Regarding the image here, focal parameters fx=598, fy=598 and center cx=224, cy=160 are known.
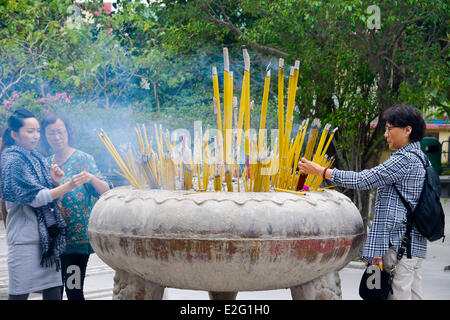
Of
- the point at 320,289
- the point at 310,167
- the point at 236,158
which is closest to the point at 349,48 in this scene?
the point at 310,167

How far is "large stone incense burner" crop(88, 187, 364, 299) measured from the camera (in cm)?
214

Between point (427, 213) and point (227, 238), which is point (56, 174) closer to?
point (227, 238)

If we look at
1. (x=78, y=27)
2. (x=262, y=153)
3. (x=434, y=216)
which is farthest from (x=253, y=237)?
(x=78, y=27)

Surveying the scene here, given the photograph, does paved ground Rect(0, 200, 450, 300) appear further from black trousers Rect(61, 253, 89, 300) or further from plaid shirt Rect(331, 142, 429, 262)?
plaid shirt Rect(331, 142, 429, 262)

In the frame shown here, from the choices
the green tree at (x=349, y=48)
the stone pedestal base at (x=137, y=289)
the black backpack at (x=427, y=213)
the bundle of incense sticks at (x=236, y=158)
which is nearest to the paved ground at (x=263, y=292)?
the green tree at (x=349, y=48)

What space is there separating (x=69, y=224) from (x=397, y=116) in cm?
168

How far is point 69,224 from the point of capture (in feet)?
9.95

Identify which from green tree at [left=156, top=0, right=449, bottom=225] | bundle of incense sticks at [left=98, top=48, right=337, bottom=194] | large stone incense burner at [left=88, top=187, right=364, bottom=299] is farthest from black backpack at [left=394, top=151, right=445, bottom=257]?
green tree at [left=156, top=0, right=449, bottom=225]

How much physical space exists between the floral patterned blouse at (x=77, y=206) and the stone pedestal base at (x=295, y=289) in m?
0.63

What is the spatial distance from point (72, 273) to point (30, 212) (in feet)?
1.27

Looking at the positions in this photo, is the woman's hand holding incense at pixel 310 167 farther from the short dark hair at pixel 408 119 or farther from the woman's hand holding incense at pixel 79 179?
the woman's hand holding incense at pixel 79 179

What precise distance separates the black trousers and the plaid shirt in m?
1.39

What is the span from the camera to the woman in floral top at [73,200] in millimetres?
3029

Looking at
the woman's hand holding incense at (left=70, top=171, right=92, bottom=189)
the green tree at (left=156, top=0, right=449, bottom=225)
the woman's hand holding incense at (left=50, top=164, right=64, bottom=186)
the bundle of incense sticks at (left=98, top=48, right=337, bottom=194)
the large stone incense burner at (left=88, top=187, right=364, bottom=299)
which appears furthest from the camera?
the green tree at (left=156, top=0, right=449, bottom=225)
